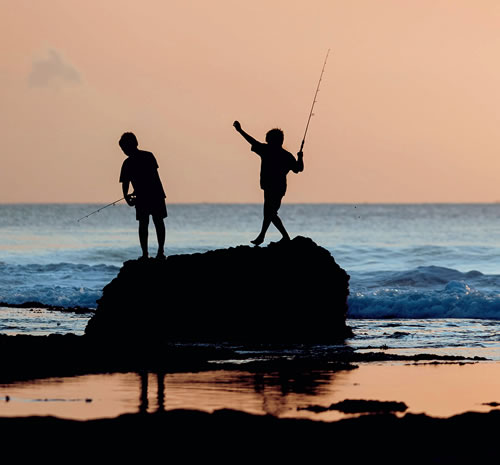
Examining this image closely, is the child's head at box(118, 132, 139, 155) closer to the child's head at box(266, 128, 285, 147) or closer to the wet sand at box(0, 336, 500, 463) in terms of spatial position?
the child's head at box(266, 128, 285, 147)

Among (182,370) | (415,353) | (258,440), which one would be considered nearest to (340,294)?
(415,353)

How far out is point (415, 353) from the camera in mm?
14547

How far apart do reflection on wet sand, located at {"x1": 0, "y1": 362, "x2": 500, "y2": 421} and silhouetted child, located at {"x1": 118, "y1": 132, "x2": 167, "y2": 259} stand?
3960 millimetres

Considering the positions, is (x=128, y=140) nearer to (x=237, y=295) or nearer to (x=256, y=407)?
(x=237, y=295)

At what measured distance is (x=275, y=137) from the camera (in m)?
16.0

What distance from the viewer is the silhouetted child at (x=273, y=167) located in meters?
16.0

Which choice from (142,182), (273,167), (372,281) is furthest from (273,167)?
(372,281)

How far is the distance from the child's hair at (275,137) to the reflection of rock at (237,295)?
5.01ft

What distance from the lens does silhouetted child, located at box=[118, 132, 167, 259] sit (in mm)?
15445

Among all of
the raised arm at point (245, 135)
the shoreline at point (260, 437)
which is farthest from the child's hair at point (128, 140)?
the shoreline at point (260, 437)

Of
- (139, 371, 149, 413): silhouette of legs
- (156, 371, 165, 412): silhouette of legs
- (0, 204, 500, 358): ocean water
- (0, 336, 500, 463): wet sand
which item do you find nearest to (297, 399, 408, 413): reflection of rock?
(0, 336, 500, 463): wet sand

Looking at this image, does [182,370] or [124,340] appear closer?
[182,370]

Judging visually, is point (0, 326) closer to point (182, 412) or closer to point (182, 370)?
point (182, 370)

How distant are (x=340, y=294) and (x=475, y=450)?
8.59m
